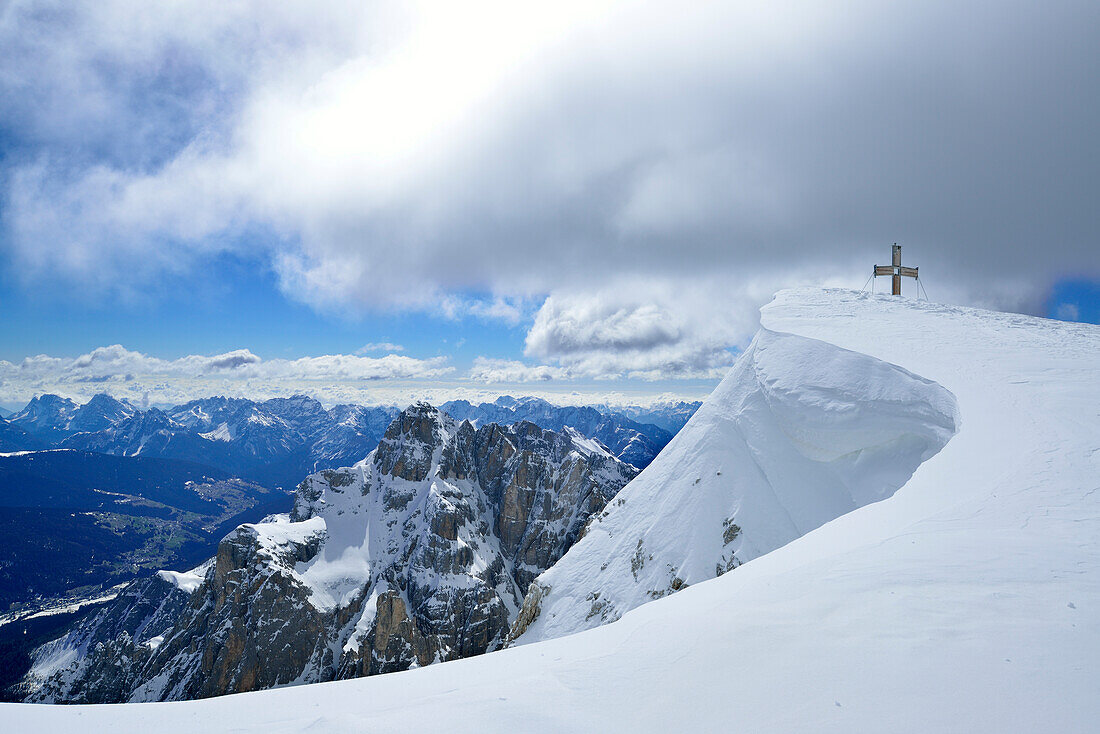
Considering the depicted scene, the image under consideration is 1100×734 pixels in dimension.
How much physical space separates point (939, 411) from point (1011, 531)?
927cm

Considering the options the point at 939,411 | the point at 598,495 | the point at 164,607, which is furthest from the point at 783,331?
the point at 164,607

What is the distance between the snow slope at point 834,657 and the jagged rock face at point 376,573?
3497 inches

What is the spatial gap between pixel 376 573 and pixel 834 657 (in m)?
142

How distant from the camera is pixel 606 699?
454 cm

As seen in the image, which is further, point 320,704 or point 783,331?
point 783,331

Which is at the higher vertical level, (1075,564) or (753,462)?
(1075,564)

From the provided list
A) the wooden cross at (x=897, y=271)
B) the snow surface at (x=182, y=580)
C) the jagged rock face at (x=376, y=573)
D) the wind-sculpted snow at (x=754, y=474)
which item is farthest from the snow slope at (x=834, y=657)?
the snow surface at (x=182, y=580)

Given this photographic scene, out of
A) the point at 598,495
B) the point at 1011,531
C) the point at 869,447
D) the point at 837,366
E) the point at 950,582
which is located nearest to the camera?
the point at 950,582

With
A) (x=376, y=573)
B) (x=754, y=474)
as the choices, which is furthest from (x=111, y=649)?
(x=754, y=474)

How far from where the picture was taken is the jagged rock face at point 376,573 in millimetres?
101000

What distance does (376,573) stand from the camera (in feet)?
415

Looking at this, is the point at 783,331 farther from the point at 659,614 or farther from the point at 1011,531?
the point at 659,614

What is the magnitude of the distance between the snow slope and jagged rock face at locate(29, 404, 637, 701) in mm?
88832

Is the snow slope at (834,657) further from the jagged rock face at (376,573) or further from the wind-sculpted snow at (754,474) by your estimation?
the jagged rock face at (376,573)
